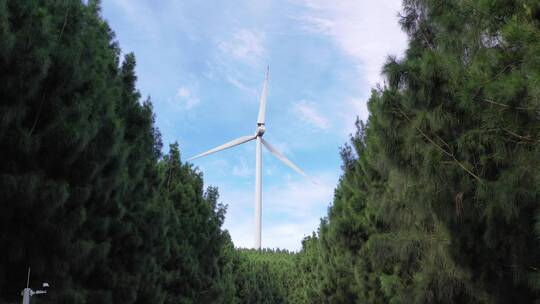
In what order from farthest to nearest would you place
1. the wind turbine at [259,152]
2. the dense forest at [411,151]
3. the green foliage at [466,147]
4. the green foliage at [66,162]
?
1. the wind turbine at [259,152]
2. the green foliage at [66,162]
3. the dense forest at [411,151]
4. the green foliage at [466,147]

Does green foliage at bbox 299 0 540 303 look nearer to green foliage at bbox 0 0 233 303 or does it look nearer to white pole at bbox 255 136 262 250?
green foliage at bbox 0 0 233 303

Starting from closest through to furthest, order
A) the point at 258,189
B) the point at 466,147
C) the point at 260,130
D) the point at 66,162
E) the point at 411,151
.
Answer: the point at 466,147, the point at 411,151, the point at 66,162, the point at 258,189, the point at 260,130

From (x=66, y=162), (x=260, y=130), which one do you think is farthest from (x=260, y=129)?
(x=66, y=162)

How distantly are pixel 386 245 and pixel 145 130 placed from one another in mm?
6735

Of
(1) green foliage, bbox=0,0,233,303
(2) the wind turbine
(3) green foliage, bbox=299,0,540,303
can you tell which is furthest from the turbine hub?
(3) green foliage, bbox=299,0,540,303

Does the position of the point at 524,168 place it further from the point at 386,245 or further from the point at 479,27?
the point at 386,245

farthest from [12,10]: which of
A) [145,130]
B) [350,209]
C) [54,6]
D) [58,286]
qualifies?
[350,209]

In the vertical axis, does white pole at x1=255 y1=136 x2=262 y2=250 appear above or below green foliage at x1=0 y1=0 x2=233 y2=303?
above

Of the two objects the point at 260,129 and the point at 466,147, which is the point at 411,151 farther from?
the point at 260,129

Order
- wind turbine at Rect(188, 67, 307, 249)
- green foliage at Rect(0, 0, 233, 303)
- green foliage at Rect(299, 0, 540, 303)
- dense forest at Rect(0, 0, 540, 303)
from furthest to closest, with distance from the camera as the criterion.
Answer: wind turbine at Rect(188, 67, 307, 249) → green foliage at Rect(0, 0, 233, 303) → dense forest at Rect(0, 0, 540, 303) → green foliage at Rect(299, 0, 540, 303)

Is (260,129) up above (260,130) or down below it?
above

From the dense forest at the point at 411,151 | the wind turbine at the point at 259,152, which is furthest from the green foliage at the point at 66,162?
the wind turbine at the point at 259,152

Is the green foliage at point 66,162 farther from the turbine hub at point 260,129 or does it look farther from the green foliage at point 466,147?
the turbine hub at point 260,129

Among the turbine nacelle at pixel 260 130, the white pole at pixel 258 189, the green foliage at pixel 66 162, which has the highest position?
the turbine nacelle at pixel 260 130
